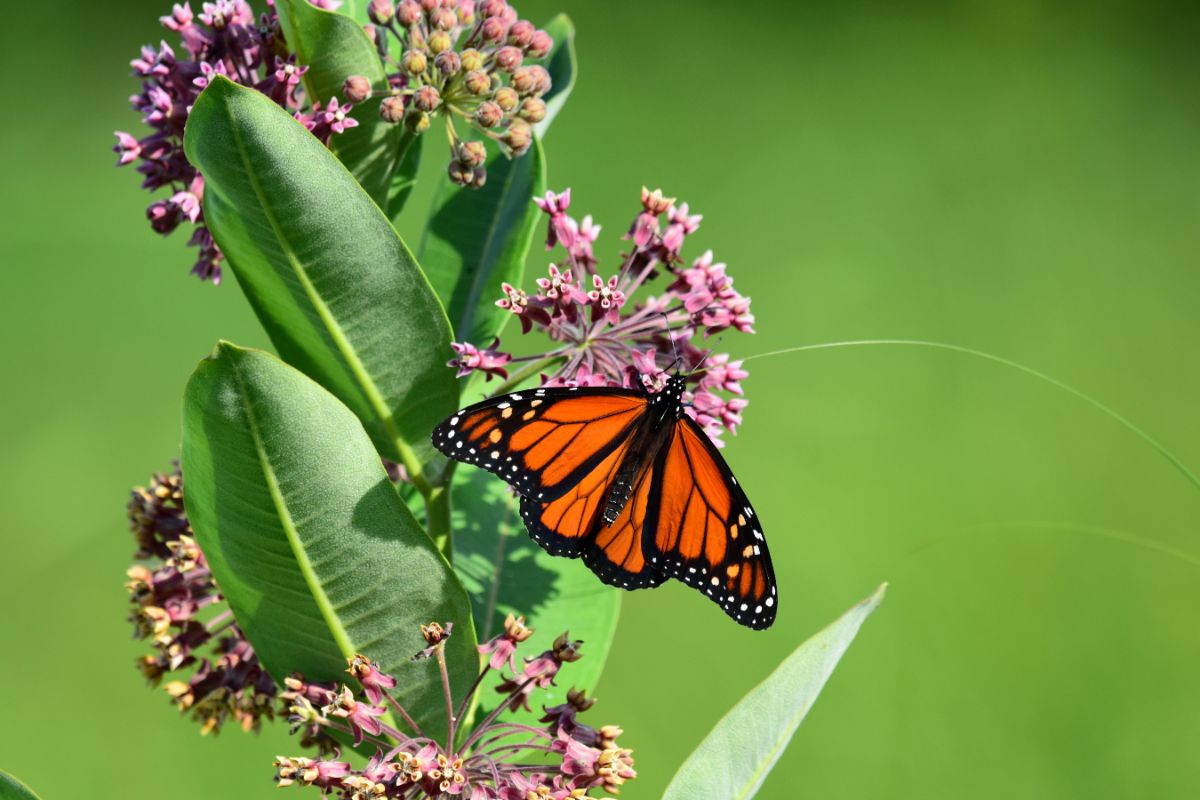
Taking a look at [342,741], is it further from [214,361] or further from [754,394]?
[754,394]

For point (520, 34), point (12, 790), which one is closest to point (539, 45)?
point (520, 34)

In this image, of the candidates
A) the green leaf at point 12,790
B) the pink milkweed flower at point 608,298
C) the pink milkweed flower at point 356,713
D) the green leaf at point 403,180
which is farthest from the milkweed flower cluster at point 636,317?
the green leaf at point 12,790

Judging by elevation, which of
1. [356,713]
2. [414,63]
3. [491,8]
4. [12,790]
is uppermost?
[491,8]

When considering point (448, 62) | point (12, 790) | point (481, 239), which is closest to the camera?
point (12, 790)

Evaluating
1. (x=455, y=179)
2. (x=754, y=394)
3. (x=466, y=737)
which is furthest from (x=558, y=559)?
(x=754, y=394)

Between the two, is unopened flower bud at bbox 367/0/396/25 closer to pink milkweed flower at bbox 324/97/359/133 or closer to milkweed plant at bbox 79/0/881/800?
milkweed plant at bbox 79/0/881/800

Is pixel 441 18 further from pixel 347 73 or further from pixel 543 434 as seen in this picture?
pixel 543 434

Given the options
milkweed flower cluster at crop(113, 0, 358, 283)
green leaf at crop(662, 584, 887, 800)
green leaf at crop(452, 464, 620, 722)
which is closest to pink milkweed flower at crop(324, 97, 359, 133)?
milkweed flower cluster at crop(113, 0, 358, 283)
